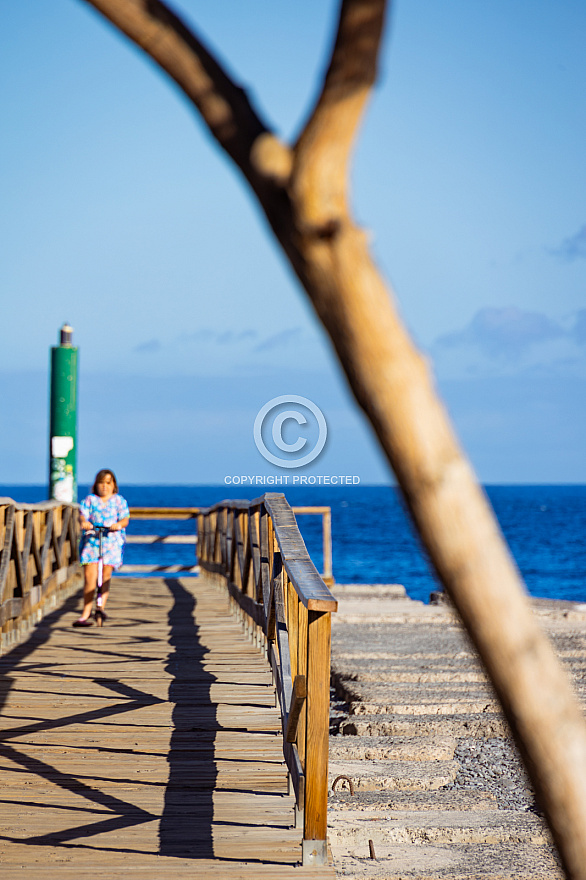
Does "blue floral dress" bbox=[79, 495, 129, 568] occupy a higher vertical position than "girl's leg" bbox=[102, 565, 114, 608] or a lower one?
higher


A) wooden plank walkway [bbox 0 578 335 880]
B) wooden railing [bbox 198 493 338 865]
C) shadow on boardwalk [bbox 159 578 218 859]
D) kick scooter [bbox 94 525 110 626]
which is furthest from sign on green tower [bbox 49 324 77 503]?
wooden railing [bbox 198 493 338 865]

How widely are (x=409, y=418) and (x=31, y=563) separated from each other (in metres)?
7.34

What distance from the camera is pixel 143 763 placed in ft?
14.6

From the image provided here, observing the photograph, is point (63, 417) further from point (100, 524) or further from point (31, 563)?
point (100, 524)

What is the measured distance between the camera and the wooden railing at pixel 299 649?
3.35 meters

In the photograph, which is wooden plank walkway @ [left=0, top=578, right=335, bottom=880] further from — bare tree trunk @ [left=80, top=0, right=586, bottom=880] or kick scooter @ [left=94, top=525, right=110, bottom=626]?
bare tree trunk @ [left=80, top=0, right=586, bottom=880]

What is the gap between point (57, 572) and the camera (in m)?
9.61

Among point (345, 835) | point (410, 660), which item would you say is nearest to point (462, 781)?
point (345, 835)

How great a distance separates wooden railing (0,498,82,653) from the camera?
23.0 feet

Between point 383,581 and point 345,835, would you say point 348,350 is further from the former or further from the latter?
point 383,581

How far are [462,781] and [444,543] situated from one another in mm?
4240

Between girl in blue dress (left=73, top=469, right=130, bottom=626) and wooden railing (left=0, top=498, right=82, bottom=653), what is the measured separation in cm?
46

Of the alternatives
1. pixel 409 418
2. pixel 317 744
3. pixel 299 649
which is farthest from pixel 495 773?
pixel 409 418

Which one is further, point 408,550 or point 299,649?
point 408,550
